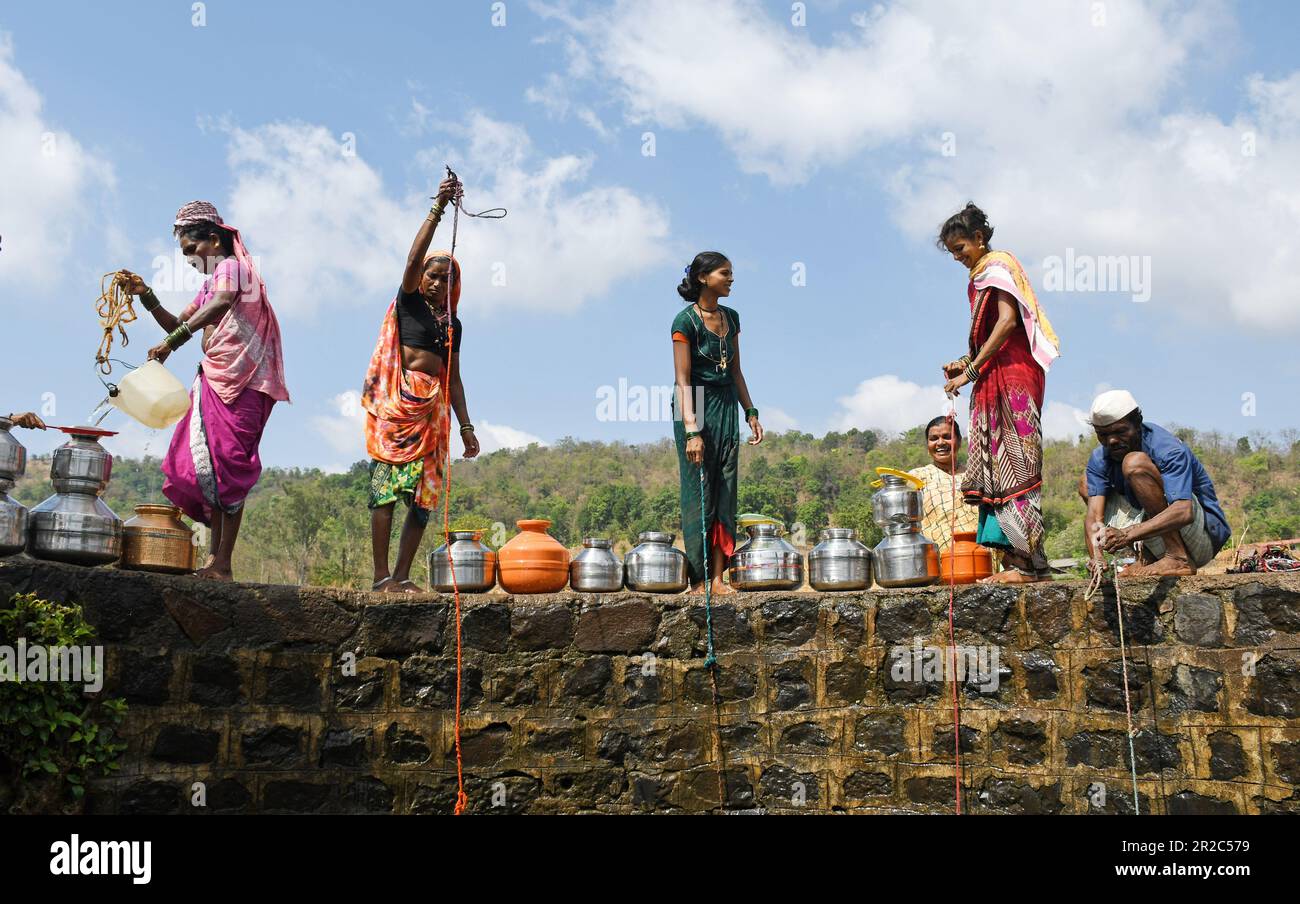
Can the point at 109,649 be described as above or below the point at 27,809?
above

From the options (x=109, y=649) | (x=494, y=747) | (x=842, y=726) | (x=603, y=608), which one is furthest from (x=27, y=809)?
(x=842, y=726)

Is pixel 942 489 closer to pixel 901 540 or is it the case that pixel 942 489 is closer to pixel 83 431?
pixel 901 540

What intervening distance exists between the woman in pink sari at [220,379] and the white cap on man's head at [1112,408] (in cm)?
353

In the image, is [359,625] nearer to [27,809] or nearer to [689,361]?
[27,809]

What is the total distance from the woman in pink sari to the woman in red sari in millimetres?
3117

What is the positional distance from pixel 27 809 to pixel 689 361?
3.35m

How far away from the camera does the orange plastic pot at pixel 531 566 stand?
5.11 metres

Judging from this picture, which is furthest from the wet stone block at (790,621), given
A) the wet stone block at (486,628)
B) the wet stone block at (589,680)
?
the wet stone block at (486,628)

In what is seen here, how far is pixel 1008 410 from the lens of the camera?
15.9 ft

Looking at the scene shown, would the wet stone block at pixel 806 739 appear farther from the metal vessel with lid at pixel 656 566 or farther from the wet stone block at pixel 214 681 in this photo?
the wet stone block at pixel 214 681

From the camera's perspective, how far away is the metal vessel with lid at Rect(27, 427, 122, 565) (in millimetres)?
4201

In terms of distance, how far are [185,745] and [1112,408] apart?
13.0 feet

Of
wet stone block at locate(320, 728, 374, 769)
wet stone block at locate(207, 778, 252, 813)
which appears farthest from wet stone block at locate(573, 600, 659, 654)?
wet stone block at locate(207, 778, 252, 813)
